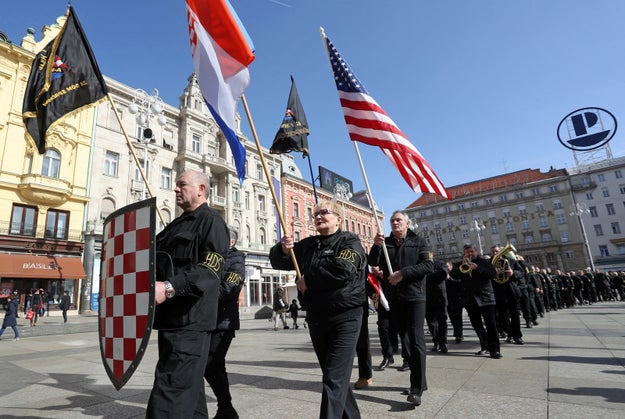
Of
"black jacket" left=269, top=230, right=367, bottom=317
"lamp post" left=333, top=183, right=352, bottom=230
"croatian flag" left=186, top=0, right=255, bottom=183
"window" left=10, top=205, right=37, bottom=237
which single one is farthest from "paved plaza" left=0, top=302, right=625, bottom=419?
"lamp post" left=333, top=183, right=352, bottom=230

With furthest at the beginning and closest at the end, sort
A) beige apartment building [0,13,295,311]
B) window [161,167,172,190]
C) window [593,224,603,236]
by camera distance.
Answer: window [593,224,603,236], window [161,167,172,190], beige apartment building [0,13,295,311]

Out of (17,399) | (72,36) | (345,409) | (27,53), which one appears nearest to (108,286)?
(345,409)

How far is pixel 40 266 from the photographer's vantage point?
2067 cm

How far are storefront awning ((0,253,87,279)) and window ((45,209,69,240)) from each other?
5.23 feet

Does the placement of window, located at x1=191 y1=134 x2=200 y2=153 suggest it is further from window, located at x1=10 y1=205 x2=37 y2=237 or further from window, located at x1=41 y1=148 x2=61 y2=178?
window, located at x1=10 y1=205 x2=37 y2=237

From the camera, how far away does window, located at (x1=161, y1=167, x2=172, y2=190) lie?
29.0m

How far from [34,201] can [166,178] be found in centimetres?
941

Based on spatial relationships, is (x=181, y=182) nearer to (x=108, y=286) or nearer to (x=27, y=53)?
(x=108, y=286)

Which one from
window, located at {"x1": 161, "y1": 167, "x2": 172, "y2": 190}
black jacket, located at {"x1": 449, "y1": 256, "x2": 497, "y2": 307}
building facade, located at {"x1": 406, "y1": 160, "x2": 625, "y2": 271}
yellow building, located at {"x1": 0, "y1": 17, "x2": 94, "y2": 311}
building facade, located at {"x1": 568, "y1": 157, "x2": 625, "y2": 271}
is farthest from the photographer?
building facade, located at {"x1": 406, "y1": 160, "x2": 625, "y2": 271}

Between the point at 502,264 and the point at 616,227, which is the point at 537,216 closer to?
the point at 616,227

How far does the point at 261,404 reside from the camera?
3.37 metres

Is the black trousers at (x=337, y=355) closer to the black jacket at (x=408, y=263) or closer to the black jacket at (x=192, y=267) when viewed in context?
the black jacket at (x=192, y=267)

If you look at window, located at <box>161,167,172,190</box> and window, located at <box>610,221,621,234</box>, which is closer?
window, located at <box>161,167,172,190</box>

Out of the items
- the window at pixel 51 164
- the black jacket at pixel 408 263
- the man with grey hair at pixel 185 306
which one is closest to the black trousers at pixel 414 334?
the black jacket at pixel 408 263
